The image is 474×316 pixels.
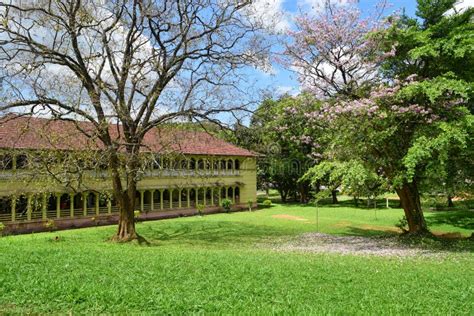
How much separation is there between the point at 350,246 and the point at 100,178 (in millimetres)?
13747

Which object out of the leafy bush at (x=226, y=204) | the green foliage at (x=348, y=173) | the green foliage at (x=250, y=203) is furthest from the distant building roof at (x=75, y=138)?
the green foliage at (x=348, y=173)

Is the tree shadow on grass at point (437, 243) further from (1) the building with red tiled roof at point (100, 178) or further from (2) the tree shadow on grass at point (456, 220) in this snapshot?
(1) the building with red tiled roof at point (100, 178)

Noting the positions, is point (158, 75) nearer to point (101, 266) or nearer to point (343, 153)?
point (343, 153)

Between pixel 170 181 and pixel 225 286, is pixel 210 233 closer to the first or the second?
pixel 170 181

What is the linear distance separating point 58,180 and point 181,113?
5837mm

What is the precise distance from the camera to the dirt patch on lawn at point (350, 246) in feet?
50.4

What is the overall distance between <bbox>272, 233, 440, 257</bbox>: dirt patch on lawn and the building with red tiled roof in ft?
19.8

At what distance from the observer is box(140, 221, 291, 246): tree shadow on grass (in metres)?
20.8

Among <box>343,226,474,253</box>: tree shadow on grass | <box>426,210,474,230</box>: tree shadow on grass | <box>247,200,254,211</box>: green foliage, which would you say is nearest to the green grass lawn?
<box>343,226,474,253</box>: tree shadow on grass

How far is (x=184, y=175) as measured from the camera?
117ft

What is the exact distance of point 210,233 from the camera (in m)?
24.0

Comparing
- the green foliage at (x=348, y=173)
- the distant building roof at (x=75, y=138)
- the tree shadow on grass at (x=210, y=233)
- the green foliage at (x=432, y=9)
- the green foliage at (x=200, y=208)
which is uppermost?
the green foliage at (x=432, y=9)

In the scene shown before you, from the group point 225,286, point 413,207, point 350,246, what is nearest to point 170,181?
point 350,246

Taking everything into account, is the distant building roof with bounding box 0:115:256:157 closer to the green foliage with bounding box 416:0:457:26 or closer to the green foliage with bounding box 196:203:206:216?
the green foliage with bounding box 196:203:206:216
